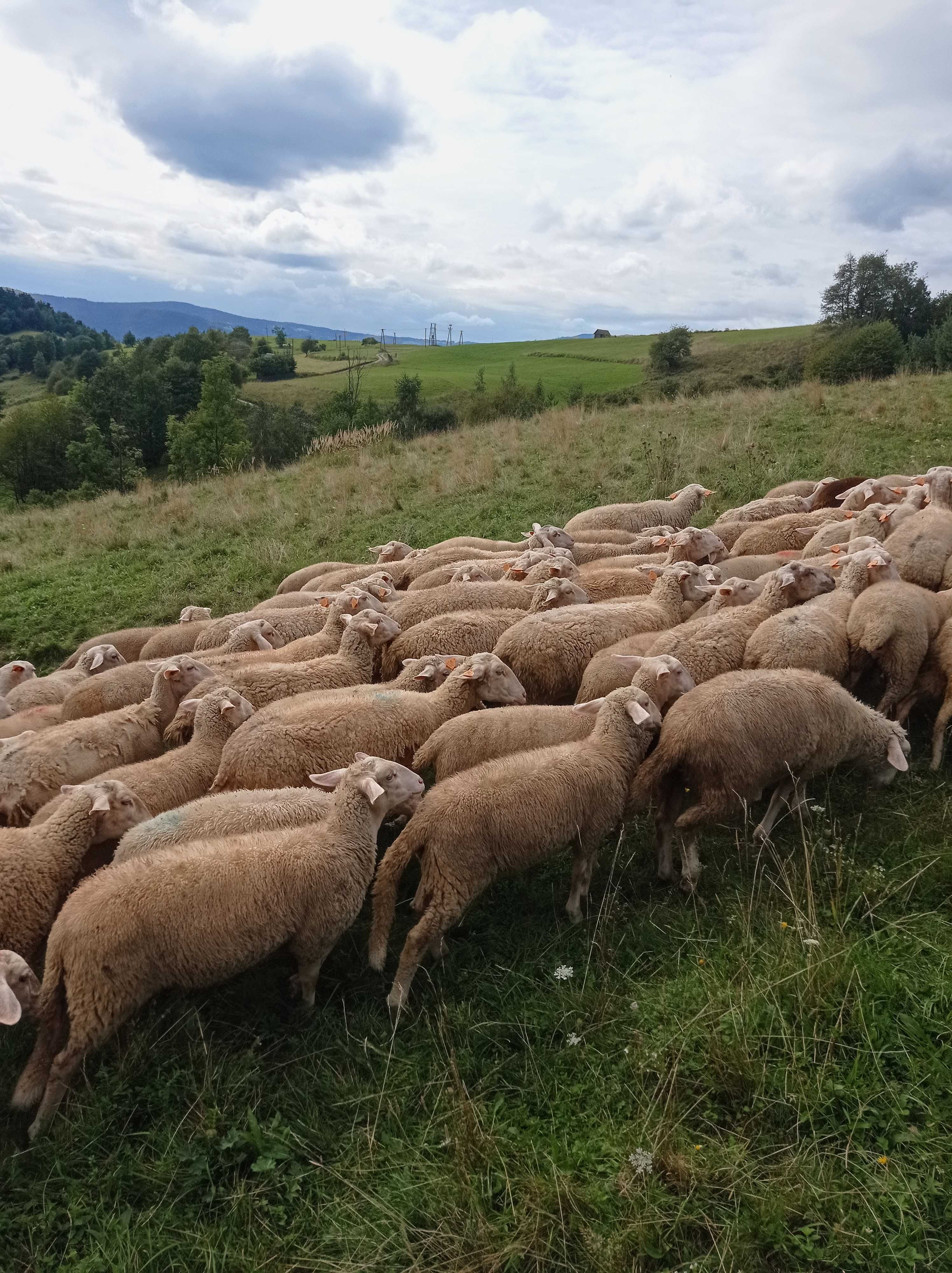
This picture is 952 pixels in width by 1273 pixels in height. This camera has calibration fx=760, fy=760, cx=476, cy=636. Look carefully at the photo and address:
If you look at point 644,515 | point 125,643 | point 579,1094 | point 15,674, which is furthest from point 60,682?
point 644,515

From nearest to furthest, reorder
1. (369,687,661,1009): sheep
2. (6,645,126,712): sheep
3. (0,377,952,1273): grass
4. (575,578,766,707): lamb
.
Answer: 1. (0,377,952,1273): grass
2. (369,687,661,1009): sheep
3. (575,578,766,707): lamb
4. (6,645,126,712): sheep

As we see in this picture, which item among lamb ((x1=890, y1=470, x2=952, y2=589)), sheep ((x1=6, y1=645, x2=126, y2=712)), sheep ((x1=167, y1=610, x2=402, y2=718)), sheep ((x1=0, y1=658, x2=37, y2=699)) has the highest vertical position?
lamb ((x1=890, y1=470, x2=952, y2=589))

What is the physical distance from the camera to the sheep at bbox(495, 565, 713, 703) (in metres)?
6.38

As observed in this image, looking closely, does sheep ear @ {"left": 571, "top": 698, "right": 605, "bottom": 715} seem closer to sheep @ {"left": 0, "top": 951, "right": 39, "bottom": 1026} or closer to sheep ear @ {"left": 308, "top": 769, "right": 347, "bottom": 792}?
sheep ear @ {"left": 308, "top": 769, "right": 347, "bottom": 792}

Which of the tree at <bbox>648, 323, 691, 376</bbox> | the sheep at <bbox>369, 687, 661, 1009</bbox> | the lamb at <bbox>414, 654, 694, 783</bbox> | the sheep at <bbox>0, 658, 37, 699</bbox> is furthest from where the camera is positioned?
the tree at <bbox>648, 323, 691, 376</bbox>

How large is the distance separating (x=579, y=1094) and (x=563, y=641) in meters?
3.67

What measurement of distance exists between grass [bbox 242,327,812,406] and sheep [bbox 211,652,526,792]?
47269mm

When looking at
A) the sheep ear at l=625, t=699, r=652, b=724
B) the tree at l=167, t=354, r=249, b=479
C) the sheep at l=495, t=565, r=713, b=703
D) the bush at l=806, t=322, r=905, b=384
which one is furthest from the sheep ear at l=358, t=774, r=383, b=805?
the tree at l=167, t=354, r=249, b=479

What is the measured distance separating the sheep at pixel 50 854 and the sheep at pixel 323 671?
149 centimetres

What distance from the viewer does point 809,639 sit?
5.59 meters

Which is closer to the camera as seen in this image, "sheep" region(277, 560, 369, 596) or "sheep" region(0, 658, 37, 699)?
"sheep" region(0, 658, 37, 699)

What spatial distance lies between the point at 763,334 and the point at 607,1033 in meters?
70.3

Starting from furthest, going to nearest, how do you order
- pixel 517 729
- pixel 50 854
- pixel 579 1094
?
1. pixel 517 729
2. pixel 50 854
3. pixel 579 1094

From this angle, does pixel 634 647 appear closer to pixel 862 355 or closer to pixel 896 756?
pixel 896 756
